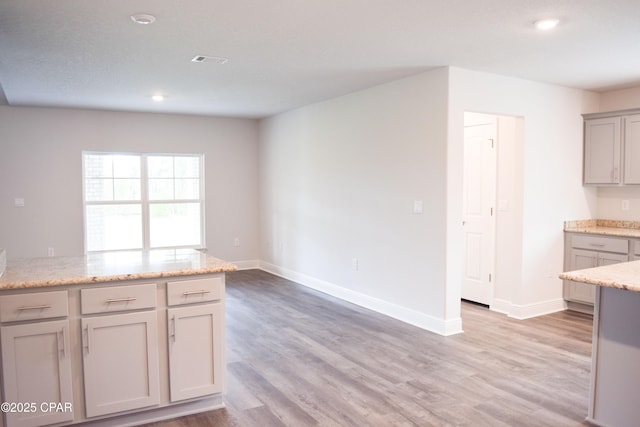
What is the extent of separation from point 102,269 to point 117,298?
0.26 m

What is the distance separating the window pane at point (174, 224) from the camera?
7219 millimetres

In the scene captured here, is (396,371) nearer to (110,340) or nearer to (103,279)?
(110,340)

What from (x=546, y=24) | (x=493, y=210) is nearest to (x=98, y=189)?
(x=493, y=210)

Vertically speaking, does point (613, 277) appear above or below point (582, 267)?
above

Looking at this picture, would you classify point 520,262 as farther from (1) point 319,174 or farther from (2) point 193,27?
(2) point 193,27

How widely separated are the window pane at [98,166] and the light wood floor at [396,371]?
3154 millimetres

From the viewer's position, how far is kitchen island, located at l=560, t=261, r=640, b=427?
2.51m

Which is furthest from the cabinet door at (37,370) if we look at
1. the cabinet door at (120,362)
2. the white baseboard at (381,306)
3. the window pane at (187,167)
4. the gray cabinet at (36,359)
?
the window pane at (187,167)

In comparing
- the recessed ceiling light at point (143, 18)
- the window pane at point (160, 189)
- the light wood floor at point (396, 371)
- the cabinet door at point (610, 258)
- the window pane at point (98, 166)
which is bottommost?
the light wood floor at point (396, 371)

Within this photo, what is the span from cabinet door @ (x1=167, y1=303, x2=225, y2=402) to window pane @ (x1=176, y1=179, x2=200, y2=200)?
4883mm

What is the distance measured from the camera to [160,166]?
7.22 metres

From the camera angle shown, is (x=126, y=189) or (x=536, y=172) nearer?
(x=536, y=172)

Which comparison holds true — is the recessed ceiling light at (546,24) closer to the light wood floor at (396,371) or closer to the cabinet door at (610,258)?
the light wood floor at (396,371)

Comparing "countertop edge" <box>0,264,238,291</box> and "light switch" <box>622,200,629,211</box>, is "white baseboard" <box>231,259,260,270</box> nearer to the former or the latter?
"countertop edge" <box>0,264,238,291</box>
